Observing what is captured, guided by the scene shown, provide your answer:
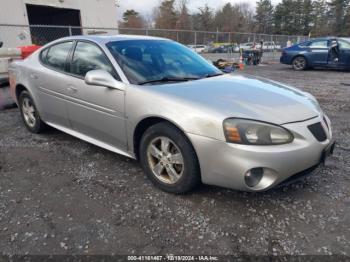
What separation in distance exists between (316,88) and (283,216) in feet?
24.2

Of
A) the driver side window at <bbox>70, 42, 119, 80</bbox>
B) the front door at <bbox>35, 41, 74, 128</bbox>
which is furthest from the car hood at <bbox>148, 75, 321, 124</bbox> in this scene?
the front door at <bbox>35, 41, 74, 128</bbox>

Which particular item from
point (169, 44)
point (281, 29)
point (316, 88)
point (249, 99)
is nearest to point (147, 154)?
point (249, 99)

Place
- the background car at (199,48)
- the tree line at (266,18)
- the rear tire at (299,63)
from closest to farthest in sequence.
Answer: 1. the rear tire at (299,63)
2. the background car at (199,48)
3. the tree line at (266,18)

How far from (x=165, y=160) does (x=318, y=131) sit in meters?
1.39

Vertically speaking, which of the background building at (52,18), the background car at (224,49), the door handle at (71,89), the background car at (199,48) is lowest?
the background car at (224,49)

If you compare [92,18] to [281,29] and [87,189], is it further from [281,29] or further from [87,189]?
[281,29]

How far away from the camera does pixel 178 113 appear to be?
2547 millimetres

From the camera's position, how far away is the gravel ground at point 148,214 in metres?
2.18

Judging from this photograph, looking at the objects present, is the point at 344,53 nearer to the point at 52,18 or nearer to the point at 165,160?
the point at 165,160

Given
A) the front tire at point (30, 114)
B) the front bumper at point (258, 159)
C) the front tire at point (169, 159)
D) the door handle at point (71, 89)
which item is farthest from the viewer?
the front tire at point (30, 114)

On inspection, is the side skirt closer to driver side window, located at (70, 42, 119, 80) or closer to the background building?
driver side window, located at (70, 42, 119, 80)

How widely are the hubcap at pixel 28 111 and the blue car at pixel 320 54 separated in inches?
491

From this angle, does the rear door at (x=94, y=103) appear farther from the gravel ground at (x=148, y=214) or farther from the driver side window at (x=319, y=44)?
the driver side window at (x=319, y=44)

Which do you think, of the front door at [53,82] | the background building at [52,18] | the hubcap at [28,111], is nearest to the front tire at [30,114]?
the hubcap at [28,111]
